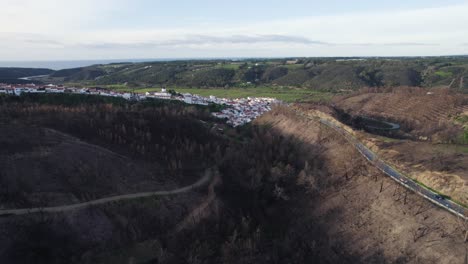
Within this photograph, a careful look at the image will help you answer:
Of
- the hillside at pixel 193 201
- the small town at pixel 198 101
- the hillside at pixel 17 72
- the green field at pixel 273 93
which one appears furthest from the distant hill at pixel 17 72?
the hillside at pixel 193 201

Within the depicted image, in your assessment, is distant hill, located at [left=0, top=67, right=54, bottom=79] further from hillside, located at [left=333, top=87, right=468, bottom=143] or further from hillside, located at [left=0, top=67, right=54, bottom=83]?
hillside, located at [left=333, top=87, right=468, bottom=143]

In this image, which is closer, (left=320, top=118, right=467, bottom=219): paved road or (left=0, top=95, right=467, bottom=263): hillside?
(left=0, top=95, right=467, bottom=263): hillside

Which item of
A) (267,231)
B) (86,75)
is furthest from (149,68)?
(267,231)

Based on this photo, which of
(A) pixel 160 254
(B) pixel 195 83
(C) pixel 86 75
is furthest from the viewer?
(C) pixel 86 75

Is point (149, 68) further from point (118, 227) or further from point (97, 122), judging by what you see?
point (118, 227)

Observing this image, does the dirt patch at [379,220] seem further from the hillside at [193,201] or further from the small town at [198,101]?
the small town at [198,101]

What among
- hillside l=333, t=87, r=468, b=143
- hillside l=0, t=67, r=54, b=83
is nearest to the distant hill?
hillside l=0, t=67, r=54, b=83

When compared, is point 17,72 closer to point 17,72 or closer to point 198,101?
point 17,72

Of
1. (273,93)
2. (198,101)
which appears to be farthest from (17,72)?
(273,93)
